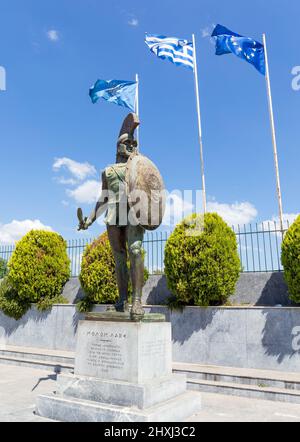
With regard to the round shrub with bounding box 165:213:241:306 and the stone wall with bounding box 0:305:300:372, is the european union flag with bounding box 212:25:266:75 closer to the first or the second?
the round shrub with bounding box 165:213:241:306

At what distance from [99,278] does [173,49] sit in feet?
30.5

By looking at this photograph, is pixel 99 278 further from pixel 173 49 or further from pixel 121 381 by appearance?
pixel 173 49

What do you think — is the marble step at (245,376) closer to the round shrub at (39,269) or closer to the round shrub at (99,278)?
the round shrub at (99,278)

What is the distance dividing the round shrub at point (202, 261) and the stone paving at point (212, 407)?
9.65 ft

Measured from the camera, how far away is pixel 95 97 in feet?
44.3

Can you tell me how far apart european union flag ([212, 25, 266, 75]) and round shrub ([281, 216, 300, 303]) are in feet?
23.5

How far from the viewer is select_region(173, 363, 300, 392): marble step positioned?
6461 mm

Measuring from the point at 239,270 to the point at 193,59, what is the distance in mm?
9029

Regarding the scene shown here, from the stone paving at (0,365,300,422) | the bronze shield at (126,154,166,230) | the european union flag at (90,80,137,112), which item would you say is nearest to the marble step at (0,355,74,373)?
the stone paving at (0,365,300,422)

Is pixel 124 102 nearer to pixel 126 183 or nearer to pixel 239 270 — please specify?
pixel 239 270
